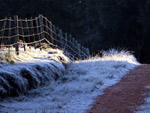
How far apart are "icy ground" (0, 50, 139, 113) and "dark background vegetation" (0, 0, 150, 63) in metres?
13.8

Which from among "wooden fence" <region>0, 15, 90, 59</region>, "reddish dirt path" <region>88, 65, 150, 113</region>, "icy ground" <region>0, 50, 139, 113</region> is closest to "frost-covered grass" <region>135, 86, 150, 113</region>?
"reddish dirt path" <region>88, 65, 150, 113</region>

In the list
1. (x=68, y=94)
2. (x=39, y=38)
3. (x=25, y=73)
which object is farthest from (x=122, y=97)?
(x=39, y=38)

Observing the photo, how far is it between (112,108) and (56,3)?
24164mm

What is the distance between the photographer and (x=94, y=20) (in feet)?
99.9

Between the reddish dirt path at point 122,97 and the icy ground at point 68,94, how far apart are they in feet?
0.70

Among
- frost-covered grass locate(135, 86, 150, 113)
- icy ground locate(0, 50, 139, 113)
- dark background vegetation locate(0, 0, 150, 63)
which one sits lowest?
frost-covered grass locate(135, 86, 150, 113)

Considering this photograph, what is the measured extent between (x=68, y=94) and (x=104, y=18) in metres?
20.3

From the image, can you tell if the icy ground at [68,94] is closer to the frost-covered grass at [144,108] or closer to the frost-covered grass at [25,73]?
the frost-covered grass at [25,73]

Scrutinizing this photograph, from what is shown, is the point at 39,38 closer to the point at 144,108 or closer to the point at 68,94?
the point at 68,94

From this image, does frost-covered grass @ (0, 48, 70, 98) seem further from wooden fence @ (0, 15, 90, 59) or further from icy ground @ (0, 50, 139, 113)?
wooden fence @ (0, 15, 90, 59)

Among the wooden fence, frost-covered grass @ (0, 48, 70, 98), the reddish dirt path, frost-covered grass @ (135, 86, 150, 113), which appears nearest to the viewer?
frost-covered grass @ (135, 86, 150, 113)

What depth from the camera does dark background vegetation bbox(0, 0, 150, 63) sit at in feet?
85.1

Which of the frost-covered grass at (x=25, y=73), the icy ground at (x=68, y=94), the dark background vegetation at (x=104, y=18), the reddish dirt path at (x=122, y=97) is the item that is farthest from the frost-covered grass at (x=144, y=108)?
the dark background vegetation at (x=104, y=18)

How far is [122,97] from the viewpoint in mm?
6820
